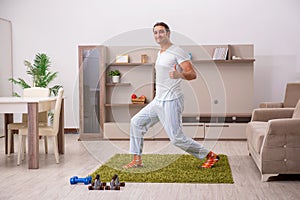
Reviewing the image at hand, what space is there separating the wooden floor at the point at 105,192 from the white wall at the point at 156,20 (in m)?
2.49

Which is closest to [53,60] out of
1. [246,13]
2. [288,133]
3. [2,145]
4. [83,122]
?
[83,122]

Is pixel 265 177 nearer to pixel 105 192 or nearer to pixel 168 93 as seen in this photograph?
pixel 168 93

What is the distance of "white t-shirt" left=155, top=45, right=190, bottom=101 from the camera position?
14.3 ft

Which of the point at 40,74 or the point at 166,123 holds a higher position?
the point at 40,74

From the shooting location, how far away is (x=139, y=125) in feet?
15.0

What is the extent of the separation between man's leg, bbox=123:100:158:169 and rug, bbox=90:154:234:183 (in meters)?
0.18

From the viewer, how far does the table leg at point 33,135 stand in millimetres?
4852

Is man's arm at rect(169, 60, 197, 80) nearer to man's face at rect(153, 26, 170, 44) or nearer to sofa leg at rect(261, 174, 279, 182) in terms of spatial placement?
man's face at rect(153, 26, 170, 44)

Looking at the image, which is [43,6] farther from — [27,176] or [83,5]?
[27,176]

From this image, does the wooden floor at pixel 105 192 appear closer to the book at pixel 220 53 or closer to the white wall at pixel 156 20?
the book at pixel 220 53

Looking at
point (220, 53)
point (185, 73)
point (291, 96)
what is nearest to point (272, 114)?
point (291, 96)

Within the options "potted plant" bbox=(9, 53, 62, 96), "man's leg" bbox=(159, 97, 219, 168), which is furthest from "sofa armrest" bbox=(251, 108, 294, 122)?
"potted plant" bbox=(9, 53, 62, 96)

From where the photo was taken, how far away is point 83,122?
7.38m

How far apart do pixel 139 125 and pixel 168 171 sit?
1.65 ft
